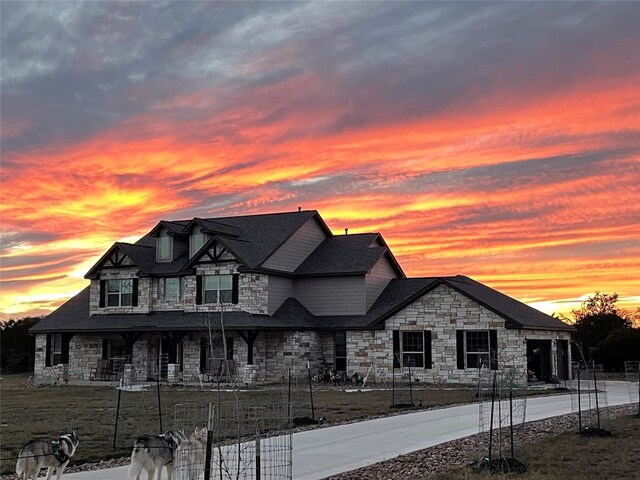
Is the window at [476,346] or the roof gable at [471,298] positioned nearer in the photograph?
the roof gable at [471,298]

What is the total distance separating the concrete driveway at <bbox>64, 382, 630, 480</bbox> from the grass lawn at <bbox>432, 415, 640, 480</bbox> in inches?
75.5

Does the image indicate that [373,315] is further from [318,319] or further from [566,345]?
[566,345]

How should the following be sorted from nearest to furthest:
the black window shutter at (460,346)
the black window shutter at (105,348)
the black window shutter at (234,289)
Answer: the black window shutter at (460,346) < the black window shutter at (234,289) < the black window shutter at (105,348)

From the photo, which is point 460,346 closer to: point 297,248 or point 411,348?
point 411,348

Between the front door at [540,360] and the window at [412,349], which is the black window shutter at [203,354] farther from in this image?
the front door at [540,360]

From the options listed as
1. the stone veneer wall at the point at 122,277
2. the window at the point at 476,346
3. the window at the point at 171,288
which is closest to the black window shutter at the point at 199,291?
the window at the point at 171,288

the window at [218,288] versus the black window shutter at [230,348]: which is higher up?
the window at [218,288]

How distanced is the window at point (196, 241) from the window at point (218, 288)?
2.04 metres

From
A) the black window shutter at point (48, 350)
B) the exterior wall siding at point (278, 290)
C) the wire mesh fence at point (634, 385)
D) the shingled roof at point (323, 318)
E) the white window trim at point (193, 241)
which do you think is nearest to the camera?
the wire mesh fence at point (634, 385)

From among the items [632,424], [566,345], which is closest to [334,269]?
[566,345]

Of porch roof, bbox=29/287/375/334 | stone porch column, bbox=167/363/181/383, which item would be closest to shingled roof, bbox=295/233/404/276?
porch roof, bbox=29/287/375/334

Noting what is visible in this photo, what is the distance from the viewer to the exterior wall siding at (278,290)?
40688mm

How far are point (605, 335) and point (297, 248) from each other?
25830 mm

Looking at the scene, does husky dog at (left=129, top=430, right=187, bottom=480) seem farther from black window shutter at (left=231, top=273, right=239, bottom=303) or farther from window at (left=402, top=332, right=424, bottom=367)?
black window shutter at (left=231, top=273, right=239, bottom=303)
